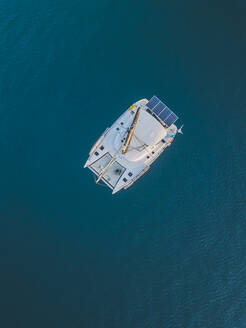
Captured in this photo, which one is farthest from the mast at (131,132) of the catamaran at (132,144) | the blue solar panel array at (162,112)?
the blue solar panel array at (162,112)

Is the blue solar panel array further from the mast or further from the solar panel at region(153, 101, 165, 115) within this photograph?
the mast

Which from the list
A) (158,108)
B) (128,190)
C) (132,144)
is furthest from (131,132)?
(128,190)

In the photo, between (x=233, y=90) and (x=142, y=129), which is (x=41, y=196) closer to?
(x=142, y=129)

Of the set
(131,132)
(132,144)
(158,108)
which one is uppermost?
(158,108)

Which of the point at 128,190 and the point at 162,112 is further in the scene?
the point at 128,190

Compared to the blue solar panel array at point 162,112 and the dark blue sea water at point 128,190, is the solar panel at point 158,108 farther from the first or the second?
the dark blue sea water at point 128,190

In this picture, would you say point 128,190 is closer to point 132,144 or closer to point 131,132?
point 132,144

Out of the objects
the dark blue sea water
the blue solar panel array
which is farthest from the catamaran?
the dark blue sea water
